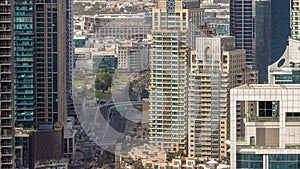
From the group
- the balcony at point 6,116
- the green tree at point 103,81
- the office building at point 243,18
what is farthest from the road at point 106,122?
the office building at point 243,18

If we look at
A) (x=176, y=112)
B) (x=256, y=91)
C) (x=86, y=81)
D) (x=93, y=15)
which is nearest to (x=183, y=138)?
(x=176, y=112)

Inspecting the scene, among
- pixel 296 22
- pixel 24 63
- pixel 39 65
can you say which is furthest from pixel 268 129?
Answer: pixel 39 65

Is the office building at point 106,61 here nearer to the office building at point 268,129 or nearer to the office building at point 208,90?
the office building at point 208,90

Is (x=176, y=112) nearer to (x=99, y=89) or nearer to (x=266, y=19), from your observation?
(x=99, y=89)

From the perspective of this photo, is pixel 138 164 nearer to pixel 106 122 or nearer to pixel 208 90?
pixel 106 122

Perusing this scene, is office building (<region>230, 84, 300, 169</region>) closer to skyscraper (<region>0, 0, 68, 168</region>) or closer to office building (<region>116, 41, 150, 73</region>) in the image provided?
office building (<region>116, 41, 150, 73</region>)
